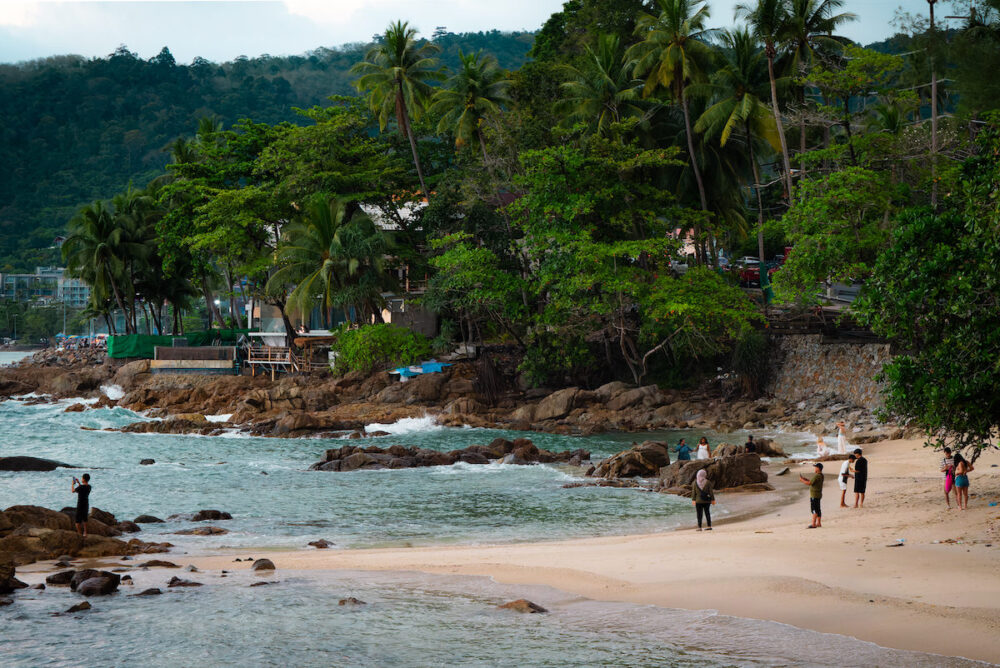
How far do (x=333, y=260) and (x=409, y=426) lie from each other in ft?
41.8

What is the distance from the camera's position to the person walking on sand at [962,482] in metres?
15.3

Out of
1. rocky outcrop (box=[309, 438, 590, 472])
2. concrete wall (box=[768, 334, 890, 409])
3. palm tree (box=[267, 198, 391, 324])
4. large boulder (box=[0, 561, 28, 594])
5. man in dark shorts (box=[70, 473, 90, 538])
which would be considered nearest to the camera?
large boulder (box=[0, 561, 28, 594])

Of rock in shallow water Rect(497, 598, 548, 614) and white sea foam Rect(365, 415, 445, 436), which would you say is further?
white sea foam Rect(365, 415, 445, 436)

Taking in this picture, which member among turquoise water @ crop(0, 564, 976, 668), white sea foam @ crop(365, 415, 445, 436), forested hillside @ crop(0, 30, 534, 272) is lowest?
white sea foam @ crop(365, 415, 445, 436)

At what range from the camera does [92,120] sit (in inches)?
5778

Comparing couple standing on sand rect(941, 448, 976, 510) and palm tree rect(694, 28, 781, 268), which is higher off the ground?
palm tree rect(694, 28, 781, 268)

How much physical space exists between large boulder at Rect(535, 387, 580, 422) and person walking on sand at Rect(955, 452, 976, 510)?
75.7 feet

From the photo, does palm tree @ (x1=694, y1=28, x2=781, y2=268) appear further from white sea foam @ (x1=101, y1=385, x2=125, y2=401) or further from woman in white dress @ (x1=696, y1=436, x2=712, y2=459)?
white sea foam @ (x1=101, y1=385, x2=125, y2=401)

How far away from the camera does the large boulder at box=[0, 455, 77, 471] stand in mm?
27891

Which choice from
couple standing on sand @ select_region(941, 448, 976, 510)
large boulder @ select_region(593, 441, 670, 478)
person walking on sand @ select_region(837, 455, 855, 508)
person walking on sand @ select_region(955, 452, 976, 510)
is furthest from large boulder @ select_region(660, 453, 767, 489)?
person walking on sand @ select_region(955, 452, 976, 510)

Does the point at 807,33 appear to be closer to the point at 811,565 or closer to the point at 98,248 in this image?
the point at 811,565

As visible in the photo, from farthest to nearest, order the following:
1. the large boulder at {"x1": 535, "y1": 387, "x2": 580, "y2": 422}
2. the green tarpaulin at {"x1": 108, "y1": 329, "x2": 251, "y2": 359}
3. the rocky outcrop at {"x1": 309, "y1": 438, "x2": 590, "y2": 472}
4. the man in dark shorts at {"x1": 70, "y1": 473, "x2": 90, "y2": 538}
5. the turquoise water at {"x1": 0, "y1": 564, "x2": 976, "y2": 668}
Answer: the green tarpaulin at {"x1": 108, "y1": 329, "x2": 251, "y2": 359} < the large boulder at {"x1": 535, "y1": 387, "x2": 580, "y2": 422} < the rocky outcrop at {"x1": 309, "y1": 438, "x2": 590, "y2": 472} < the man in dark shorts at {"x1": 70, "y1": 473, "x2": 90, "y2": 538} < the turquoise water at {"x1": 0, "y1": 564, "x2": 976, "y2": 668}

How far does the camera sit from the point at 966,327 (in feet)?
44.2

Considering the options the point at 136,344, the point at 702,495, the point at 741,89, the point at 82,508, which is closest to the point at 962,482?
the point at 702,495
